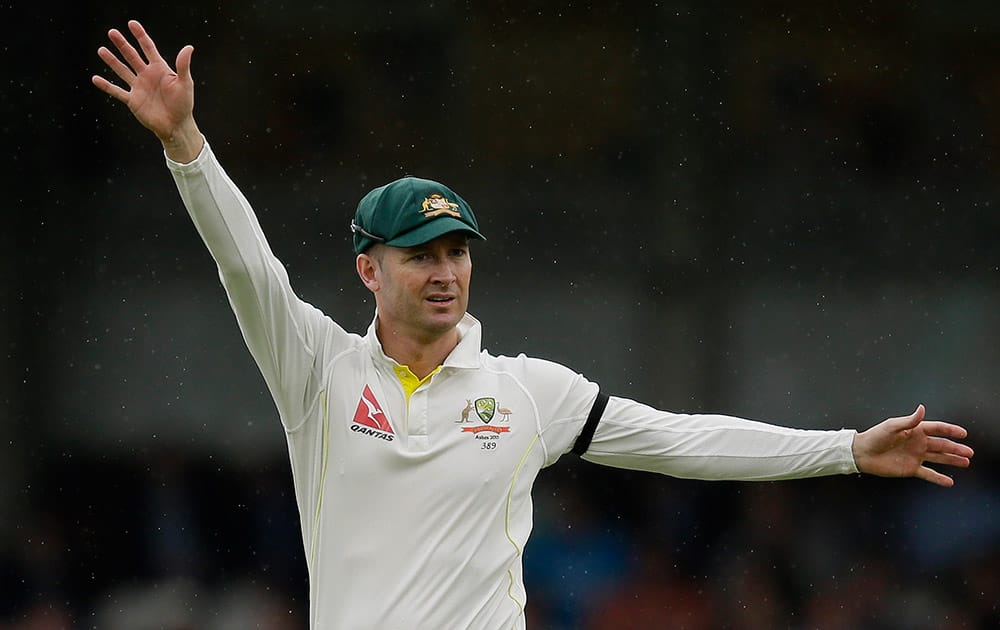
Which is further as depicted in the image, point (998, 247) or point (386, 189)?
point (998, 247)

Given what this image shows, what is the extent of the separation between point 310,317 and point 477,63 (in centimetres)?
363

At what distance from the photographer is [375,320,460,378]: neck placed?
9.71ft

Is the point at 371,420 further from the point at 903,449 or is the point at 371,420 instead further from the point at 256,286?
the point at 903,449

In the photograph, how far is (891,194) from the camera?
21.4 feet

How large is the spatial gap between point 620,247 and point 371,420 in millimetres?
3600

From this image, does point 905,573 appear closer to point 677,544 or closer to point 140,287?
point 677,544

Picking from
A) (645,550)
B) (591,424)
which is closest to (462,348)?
(591,424)

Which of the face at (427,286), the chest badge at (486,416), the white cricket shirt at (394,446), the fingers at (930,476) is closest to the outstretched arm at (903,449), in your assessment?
the fingers at (930,476)

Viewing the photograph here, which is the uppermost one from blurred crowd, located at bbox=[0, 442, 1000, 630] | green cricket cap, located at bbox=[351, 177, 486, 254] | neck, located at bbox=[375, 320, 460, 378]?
green cricket cap, located at bbox=[351, 177, 486, 254]

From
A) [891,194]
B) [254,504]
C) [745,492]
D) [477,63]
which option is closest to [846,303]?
[891,194]

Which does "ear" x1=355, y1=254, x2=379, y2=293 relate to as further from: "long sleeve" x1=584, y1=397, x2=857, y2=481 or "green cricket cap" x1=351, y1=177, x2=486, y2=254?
"long sleeve" x1=584, y1=397, x2=857, y2=481

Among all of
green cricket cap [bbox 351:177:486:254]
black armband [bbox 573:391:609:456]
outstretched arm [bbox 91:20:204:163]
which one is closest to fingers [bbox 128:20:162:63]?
outstretched arm [bbox 91:20:204:163]

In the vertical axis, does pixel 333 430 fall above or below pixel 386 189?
below

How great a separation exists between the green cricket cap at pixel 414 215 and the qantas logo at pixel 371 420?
0.30 m
